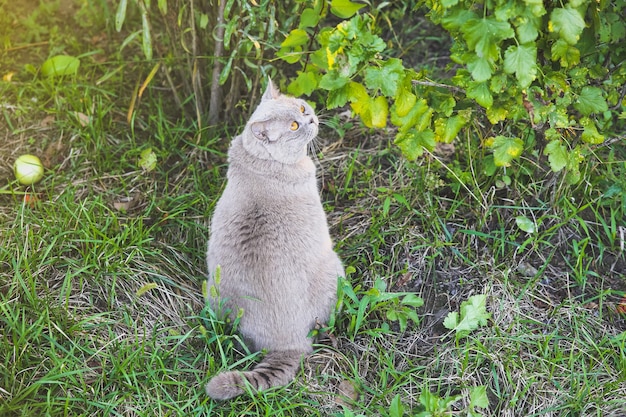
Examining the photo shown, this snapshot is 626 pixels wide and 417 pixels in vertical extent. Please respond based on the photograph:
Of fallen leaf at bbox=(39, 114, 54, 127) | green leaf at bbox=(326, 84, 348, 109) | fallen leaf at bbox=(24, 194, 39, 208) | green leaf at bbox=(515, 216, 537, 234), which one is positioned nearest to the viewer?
green leaf at bbox=(326, 84, 348, 109)

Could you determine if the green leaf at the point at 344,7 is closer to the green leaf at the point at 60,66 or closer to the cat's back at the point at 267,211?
the cat's back at the point at 267,211

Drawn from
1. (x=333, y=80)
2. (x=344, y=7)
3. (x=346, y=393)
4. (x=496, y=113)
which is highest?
(x=344, y=7)

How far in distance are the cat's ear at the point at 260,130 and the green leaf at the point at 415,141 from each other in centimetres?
59

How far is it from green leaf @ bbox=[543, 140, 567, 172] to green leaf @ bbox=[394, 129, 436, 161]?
0.47 meters

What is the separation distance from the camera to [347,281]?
2783 mm

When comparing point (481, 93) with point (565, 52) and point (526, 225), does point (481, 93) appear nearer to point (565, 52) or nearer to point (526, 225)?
point (565, 52)

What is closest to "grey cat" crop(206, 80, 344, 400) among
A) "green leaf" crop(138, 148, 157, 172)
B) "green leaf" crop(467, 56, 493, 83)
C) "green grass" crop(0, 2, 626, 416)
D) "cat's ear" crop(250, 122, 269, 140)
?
"cat's ear" crop(250, 122, 269, 140)

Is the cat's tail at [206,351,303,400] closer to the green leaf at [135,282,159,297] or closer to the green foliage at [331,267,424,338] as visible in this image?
the green foliage at [331,267,424,338]

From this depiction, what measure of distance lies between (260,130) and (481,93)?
95cm

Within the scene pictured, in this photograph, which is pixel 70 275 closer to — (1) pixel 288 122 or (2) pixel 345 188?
(1) pixel 288 122

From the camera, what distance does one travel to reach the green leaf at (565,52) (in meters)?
2.33

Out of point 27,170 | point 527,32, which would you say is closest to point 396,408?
point 527,32

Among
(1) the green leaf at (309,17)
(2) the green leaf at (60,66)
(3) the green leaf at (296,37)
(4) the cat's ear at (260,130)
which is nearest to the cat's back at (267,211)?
(4) the cat's ear at (260,130)

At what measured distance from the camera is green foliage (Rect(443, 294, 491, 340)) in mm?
2627
